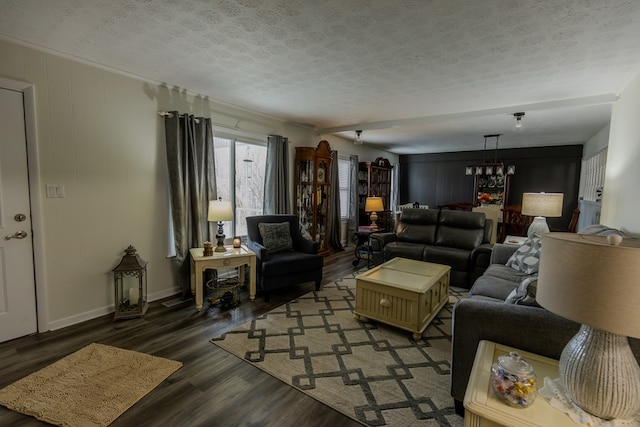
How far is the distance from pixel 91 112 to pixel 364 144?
5455 millimetres

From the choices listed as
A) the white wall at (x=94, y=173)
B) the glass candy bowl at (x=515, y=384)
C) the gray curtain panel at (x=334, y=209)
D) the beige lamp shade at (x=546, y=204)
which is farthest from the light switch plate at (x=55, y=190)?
the beige lamp shade at (x=546, y=204)

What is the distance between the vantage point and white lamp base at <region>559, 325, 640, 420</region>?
3.24 ft

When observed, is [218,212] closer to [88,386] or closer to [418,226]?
[88,386]

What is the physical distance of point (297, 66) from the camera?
106 inches

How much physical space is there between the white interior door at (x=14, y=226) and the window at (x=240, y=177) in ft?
6.16

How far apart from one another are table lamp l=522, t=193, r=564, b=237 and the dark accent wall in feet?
14.7

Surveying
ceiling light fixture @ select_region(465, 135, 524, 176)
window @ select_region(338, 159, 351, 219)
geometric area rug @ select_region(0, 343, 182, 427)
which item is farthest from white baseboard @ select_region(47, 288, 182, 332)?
ceiling light fixture @ select_region(465, 135, 524, 176)

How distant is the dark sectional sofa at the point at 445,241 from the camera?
392 centimetres

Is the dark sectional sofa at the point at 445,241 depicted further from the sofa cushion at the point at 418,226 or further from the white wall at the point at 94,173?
the white wall at the point at 94,173

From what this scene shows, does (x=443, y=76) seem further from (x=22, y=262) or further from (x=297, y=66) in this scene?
(x=22, y=262)

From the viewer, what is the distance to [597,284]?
0.90 m

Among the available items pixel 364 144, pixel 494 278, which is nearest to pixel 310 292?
pixel 494 278

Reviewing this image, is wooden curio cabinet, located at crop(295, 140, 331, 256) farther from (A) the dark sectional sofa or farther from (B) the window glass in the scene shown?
(A) the dark sectional sofa

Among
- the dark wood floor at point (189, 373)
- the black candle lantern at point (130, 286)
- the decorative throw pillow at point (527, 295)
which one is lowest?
the dark wood floor at point (189, 373)
